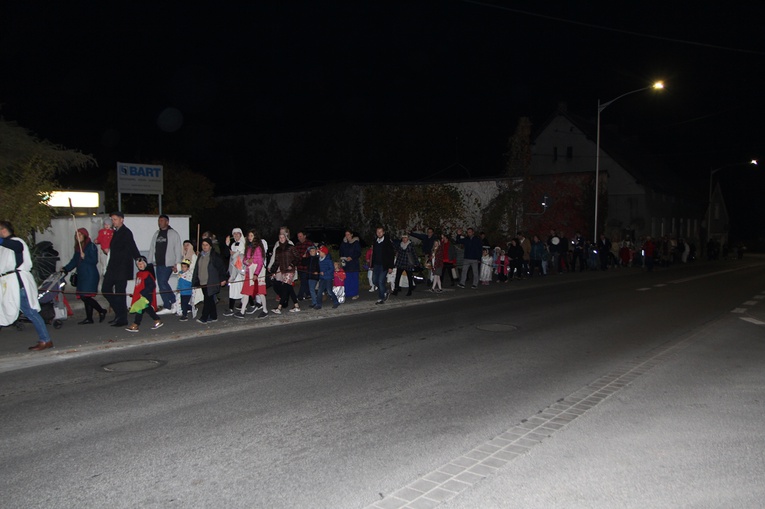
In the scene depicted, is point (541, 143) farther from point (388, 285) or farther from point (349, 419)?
point (349, 419)

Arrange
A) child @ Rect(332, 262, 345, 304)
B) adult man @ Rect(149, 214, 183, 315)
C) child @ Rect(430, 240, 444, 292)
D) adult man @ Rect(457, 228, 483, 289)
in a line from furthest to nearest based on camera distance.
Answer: adult man @ Rect(457, 228, 483, 289), child @ Rect(430, 240, 444, 292), child @ Rect(332, 262, 345, 304), adult man @ Rect(149, 214, 183, 315)

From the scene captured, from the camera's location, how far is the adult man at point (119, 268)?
1093 centimetres

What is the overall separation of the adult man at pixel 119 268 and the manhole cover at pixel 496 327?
6437 mm

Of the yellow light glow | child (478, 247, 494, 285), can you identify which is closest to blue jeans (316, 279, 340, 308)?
the yellow light glow

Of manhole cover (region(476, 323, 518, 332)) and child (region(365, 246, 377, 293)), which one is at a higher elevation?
child (region(365, 246, 377, 293))

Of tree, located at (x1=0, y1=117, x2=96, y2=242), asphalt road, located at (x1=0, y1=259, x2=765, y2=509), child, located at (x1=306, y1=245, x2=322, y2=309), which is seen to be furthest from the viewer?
child, located at (x1=306, y1=245, x2=322, y2=309)

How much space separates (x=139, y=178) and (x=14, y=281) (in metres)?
9.73

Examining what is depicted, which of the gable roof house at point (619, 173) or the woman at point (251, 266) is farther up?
the gable roof house at point (619, 173)

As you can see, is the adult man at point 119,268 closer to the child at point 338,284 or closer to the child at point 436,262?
the child at point 338,284

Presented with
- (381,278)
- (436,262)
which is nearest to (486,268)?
(436,262)

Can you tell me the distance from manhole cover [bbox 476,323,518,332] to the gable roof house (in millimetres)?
25123

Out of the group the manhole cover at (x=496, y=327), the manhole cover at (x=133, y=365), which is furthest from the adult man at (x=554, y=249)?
the manhole cover at (x=133, y=365)

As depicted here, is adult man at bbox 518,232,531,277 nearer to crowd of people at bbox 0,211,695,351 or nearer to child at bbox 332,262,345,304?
crowd of people at bbox 0,211,695,351

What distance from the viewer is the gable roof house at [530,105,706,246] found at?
134 ft
